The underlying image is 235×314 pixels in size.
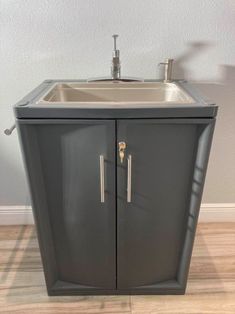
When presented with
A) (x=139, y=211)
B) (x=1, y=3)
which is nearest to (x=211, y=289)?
(x=139, y=211)

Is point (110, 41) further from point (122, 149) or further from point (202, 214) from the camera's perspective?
point (202, 214)

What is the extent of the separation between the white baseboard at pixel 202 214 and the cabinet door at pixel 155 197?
0.58m

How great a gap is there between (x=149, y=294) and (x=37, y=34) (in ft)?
3.92

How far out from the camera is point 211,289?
1310mm

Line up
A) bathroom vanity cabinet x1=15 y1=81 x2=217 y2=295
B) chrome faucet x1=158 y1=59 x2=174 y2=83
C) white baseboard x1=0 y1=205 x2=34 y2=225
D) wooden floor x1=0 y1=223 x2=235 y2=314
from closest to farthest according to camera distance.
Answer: bathroom vanity cabinet x1=15 y1=81 x2=217 y2=295 → wooden floor x1=0 y1=223 x2=235 y2=314 → chrome faucet x1=158 y1=59 x2=174 y2=83 → white baseboard x1=0 y1=205 x2=34 y2=225

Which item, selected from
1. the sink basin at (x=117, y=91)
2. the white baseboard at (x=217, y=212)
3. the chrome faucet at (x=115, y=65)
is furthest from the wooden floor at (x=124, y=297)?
the chrome faucet at (x=115, y=65)

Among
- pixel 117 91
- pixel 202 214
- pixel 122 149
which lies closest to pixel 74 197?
pixel 122 149

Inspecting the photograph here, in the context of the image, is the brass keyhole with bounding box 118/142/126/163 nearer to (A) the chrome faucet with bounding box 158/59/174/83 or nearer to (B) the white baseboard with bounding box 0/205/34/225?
(A) the chrome faucet with bounding box 158/59/174/83

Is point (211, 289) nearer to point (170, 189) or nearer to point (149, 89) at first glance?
point (170, 189)

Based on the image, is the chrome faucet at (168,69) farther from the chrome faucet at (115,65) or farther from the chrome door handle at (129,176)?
the chrome door handle at (129,176)

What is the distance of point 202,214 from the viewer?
174 cm

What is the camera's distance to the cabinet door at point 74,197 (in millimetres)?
957

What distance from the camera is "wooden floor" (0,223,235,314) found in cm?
122

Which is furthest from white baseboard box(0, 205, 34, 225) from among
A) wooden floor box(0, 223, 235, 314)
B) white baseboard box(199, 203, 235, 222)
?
white baseboard box(199, 203, 235, 222)
